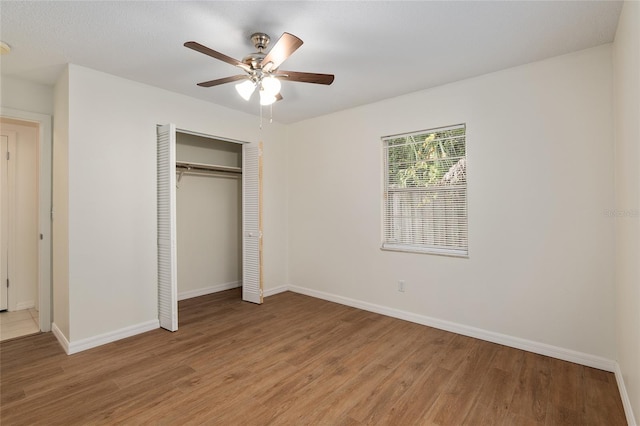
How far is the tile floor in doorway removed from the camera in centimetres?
332

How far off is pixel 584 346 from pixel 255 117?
4519 millimetres

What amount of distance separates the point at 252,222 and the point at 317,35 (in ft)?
8.71

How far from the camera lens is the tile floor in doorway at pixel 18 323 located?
3324mm

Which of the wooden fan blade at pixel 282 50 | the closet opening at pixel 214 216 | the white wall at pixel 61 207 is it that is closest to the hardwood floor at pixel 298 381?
the white wall at pixel 61 207

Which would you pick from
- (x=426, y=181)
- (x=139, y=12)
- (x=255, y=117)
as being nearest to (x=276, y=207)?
(x=255, y=117)

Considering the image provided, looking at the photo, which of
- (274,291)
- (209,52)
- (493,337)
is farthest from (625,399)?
(274,291)

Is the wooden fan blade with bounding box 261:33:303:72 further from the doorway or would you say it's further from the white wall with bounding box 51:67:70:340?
the doorway

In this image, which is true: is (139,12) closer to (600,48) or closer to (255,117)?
(255,117)

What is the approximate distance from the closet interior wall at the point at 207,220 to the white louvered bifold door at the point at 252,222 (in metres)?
0.75

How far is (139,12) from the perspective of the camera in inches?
84.1

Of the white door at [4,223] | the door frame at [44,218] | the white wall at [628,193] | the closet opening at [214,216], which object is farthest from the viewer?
the closet opening at [214,216]

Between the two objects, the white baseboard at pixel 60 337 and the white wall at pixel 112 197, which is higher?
the white wall at pixel 112 197

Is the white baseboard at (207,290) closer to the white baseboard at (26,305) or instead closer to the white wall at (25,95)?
the white baseboard at (26,305)

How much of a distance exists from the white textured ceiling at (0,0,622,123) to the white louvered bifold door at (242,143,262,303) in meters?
1.32
